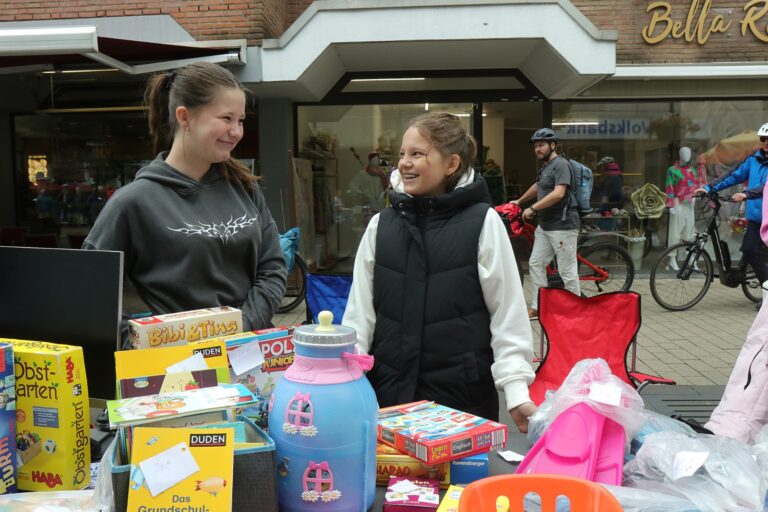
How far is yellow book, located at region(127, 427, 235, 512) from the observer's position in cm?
119

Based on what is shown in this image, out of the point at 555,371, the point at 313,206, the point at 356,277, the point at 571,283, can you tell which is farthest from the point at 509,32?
the point at 356,277

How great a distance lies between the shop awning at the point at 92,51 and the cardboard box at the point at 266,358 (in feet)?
12.4

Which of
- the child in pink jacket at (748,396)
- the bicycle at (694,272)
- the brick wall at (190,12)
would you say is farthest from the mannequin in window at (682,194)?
the child in pink jacket at (748,396)

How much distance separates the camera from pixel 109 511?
4.01ft

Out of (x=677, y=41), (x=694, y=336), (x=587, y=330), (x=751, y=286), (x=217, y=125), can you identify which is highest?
(x=677, y=41)

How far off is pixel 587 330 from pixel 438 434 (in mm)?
3077

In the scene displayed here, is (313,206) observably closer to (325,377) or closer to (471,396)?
(471,396)

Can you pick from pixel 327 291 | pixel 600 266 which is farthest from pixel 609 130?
pixel 327 291

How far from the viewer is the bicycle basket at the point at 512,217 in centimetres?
688

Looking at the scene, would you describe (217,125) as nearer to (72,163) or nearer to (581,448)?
(581,448)

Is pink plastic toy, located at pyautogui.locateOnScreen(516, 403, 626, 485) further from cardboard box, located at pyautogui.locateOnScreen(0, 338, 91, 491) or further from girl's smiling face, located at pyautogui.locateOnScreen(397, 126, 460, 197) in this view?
cardboard box, located at pyautogui.locateOnScreen(0, 338, 91, 491)

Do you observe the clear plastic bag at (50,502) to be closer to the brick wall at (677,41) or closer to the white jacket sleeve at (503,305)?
the white jacket sleeve at (503,305)

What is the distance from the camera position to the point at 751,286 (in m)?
8.00

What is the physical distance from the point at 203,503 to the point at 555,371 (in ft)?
11.1
